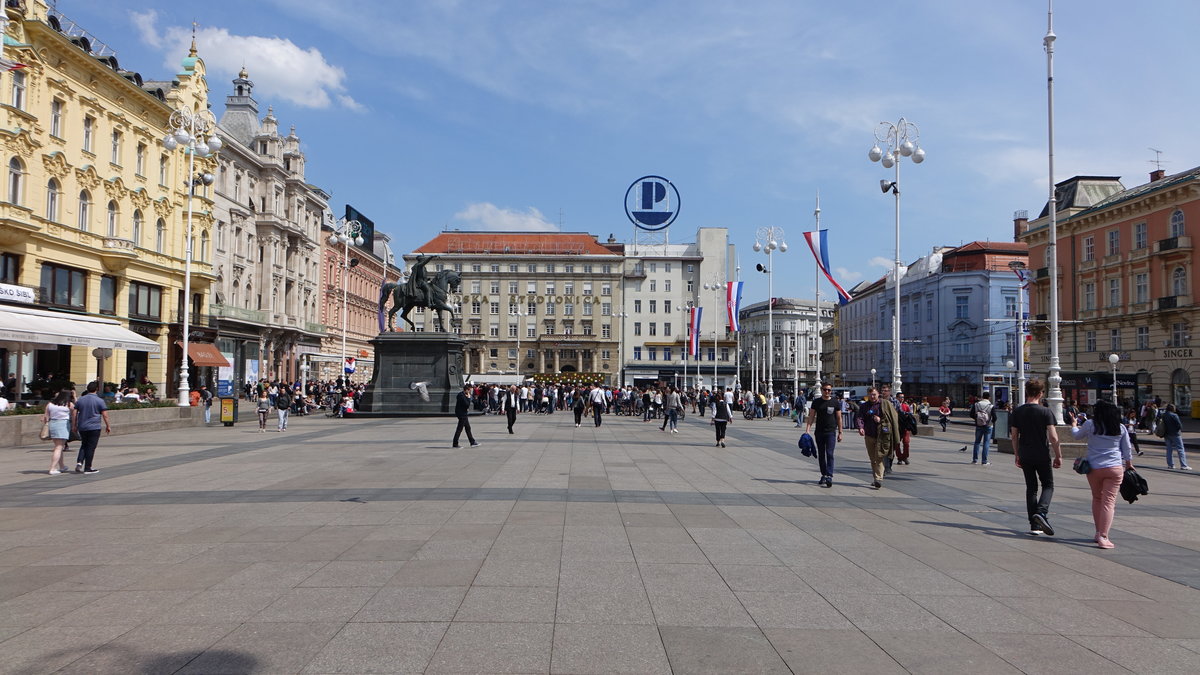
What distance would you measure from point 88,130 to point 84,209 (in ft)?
11.6

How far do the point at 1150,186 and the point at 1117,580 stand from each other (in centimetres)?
5567

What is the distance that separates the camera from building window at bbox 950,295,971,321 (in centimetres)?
7469

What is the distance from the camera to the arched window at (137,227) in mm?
42031

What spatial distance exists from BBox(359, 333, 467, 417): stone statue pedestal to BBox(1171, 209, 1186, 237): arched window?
39927 mm

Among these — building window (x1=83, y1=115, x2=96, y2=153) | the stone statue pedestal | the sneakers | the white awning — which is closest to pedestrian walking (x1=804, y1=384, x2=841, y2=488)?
the sneakers

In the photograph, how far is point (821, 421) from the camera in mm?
13602

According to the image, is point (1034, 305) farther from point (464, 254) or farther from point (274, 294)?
point (464, 254)

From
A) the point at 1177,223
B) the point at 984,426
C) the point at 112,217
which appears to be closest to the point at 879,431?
the point at 984,426

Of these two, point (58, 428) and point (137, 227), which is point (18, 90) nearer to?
point (137, 227)

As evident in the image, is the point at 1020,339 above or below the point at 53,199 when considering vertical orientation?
below

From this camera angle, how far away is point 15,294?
3027cm

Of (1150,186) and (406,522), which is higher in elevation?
(1150,186)

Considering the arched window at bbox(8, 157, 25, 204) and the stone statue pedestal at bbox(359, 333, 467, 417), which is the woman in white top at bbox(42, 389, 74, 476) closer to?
the stone statue pedestal at bbox(359, 333, 467, 417)

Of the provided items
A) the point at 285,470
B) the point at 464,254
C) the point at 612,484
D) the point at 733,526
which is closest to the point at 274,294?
the point at 464,254
